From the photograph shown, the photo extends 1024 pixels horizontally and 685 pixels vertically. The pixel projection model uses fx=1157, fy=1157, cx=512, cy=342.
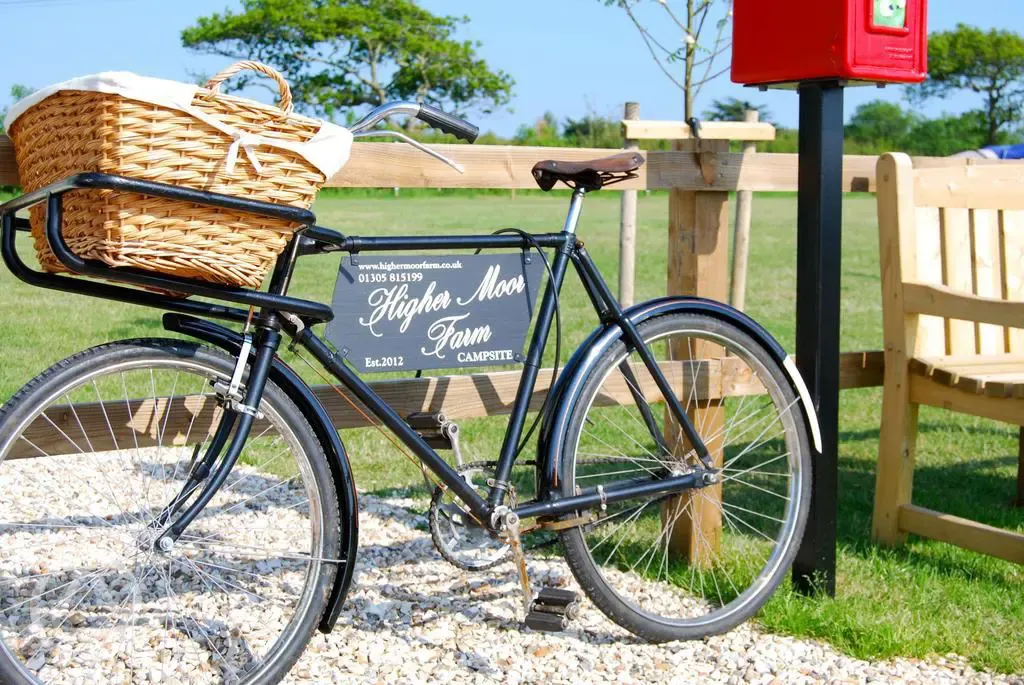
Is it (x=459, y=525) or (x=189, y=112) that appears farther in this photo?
(x=459, y=525)

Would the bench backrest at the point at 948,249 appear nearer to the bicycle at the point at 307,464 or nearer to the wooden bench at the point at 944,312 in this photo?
the wooden bench at the point at 944,312

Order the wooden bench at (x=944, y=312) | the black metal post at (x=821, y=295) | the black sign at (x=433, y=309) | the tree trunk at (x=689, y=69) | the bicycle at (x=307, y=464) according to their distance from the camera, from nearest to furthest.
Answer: the bicycle at (x=307, y=464) < the black sign at (x=433, y=309) < the black metal post at (x=821, y=295) < the wooden bench at (x=944, y=312) < the tree trunk at (x=689, y=69)

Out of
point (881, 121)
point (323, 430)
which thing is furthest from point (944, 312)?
point (881, 121)

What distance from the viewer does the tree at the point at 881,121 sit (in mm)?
75188

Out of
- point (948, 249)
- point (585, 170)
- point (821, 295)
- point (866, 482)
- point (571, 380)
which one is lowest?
point (866, 482)

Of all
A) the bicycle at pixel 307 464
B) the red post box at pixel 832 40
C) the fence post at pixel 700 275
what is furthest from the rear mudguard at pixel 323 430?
the red post box at pixel 832 40

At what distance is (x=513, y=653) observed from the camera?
3.12 meters

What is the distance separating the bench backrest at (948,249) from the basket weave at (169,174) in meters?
2.35

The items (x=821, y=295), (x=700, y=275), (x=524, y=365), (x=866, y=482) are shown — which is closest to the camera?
(x=524, y=365)

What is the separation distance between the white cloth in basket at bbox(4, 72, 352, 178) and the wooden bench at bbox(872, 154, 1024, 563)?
228 cm

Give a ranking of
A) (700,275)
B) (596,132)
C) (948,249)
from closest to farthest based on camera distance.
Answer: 1. (700,275)
2. (948,249)
3. (596,132)

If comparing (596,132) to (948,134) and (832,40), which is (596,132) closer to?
(832,40)

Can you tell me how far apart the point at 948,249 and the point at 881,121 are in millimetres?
79841

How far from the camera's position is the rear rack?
7.35ft
